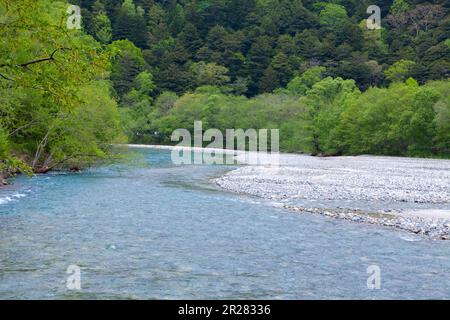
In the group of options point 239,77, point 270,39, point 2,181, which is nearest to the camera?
point 2,181

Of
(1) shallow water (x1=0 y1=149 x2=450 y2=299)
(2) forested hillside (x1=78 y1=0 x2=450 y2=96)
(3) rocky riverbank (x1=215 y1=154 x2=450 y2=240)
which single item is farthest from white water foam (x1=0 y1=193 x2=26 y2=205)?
(2) forested hillside (x1=78 y1=0 x2=450 y2=96)

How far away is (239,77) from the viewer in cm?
13625

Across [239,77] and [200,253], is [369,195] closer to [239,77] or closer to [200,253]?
[200,253]

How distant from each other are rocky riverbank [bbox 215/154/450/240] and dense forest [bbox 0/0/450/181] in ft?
42.2

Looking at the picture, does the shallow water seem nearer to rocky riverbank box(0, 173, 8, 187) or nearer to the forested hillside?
rocky riverbank box(0, 173, 8, 187)

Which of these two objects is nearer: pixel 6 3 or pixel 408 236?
pixel 6 3

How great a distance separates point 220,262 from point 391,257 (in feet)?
17.4

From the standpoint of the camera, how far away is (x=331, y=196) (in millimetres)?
30516

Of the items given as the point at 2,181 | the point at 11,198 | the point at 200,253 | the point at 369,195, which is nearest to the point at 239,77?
the point at 2,181

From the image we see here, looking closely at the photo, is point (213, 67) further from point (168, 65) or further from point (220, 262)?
point (220, 262)

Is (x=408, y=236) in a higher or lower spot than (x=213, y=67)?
lower

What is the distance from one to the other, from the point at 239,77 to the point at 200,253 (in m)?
121
